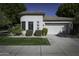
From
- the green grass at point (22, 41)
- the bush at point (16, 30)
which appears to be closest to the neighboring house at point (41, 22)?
the bush at point (16, 30)

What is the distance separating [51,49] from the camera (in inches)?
456

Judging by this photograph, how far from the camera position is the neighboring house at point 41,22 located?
12016 mm

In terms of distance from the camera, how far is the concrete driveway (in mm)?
10656

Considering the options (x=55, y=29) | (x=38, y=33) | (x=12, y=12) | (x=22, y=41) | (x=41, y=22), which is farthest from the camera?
(x=41, y=22)

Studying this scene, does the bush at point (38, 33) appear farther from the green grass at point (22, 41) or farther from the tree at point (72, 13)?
the tree at point (72, 13)

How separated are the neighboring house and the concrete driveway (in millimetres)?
542

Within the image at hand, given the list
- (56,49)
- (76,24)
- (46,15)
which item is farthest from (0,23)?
(76,24)

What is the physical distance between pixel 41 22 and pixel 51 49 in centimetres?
189

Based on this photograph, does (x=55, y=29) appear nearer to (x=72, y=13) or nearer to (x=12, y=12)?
(x=72, y=13)

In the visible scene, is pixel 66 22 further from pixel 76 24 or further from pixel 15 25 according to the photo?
pixel 15 25

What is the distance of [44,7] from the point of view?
36.7ft

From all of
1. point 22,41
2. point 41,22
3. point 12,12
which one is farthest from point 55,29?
point 12,12

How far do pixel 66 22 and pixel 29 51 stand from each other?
2.78 meters

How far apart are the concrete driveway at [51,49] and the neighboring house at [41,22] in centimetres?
54
